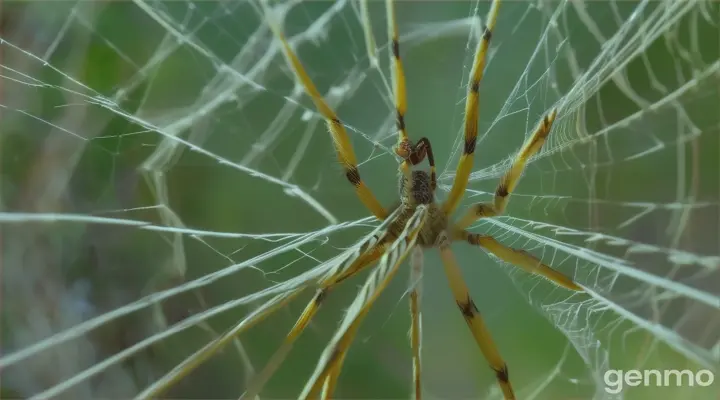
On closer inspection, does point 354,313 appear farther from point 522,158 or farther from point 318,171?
point 318,171

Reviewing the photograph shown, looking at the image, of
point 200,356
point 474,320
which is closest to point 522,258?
point 474,320

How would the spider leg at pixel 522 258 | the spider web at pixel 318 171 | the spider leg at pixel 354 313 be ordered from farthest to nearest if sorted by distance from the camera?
the spider web at pixel 318 171 < the spider leg at pixel 522 258 < the spider leg at pixel 354 313

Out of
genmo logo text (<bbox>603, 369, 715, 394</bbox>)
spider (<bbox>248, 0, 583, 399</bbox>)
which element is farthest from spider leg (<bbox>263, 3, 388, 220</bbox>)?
genmo logo text (<bbox>603, 369, 715, 394</bbox>)

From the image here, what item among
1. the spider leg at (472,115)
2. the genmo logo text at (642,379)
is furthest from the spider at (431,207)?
the genmo logo text at (642,379)

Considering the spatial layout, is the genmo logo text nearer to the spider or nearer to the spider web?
the spider web

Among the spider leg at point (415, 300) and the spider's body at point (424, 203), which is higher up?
the spider's body at point (424, 203)

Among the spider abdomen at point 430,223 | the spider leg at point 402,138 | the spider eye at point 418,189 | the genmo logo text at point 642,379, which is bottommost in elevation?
the genmo logo text at point 642,379

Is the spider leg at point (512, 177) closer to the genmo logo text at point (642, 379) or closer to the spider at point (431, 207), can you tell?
the spider at point (431, 207)
